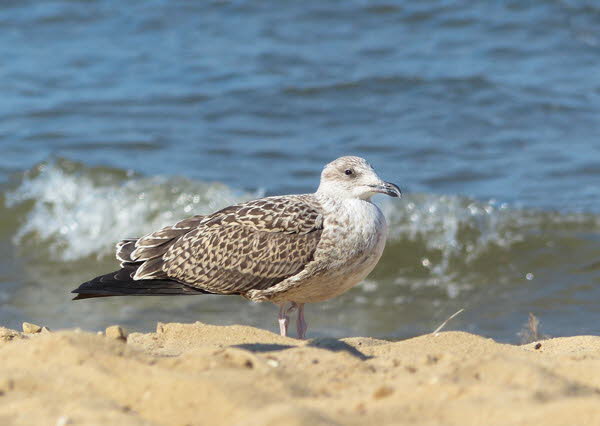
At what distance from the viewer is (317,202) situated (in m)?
6.36

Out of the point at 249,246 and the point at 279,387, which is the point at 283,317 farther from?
the point at 279,387

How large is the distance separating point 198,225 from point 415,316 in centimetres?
285

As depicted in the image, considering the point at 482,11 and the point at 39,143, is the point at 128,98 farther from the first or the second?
the point at 482,11

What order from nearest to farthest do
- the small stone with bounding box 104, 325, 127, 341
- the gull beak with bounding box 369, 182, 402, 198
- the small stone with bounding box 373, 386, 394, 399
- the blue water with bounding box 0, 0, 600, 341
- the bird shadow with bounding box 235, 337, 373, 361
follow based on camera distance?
the small stone with bounding box 373, 386, 394, 399, the bird shadow with bounding box 235, 337, 373, 361, the small stone with bounding box 104, 325, 127, 341, the gull beak with bounding box 369, 182, 402, 198, the blue water with bounding box 0, 0, 600, 341

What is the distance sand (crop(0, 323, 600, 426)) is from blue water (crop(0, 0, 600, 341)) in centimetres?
427

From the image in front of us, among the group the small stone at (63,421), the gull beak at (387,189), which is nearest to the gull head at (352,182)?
the gull beak at (387,189)

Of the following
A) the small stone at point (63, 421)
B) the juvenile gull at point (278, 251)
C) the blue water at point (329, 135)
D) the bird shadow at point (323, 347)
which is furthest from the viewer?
the blue water at point (329, 135)

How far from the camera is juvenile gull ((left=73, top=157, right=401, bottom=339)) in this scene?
6016 mm

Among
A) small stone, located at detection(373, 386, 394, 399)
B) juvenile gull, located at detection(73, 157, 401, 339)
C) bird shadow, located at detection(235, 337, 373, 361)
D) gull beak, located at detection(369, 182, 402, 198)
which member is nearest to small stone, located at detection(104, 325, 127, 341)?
bird shadow, located at detection(235, 337, 373, 361)

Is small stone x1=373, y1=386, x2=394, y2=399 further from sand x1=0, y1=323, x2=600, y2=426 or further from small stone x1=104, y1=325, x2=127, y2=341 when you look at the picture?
small stone x1=104, y1=325, x2=127, y2=341

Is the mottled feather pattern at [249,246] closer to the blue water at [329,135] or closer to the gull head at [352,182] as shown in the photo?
the gull head at [352,182]

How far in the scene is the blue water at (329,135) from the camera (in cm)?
923

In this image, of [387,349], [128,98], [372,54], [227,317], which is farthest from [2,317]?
[372,54]

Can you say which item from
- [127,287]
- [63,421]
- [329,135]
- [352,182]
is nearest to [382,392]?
[63,421]
